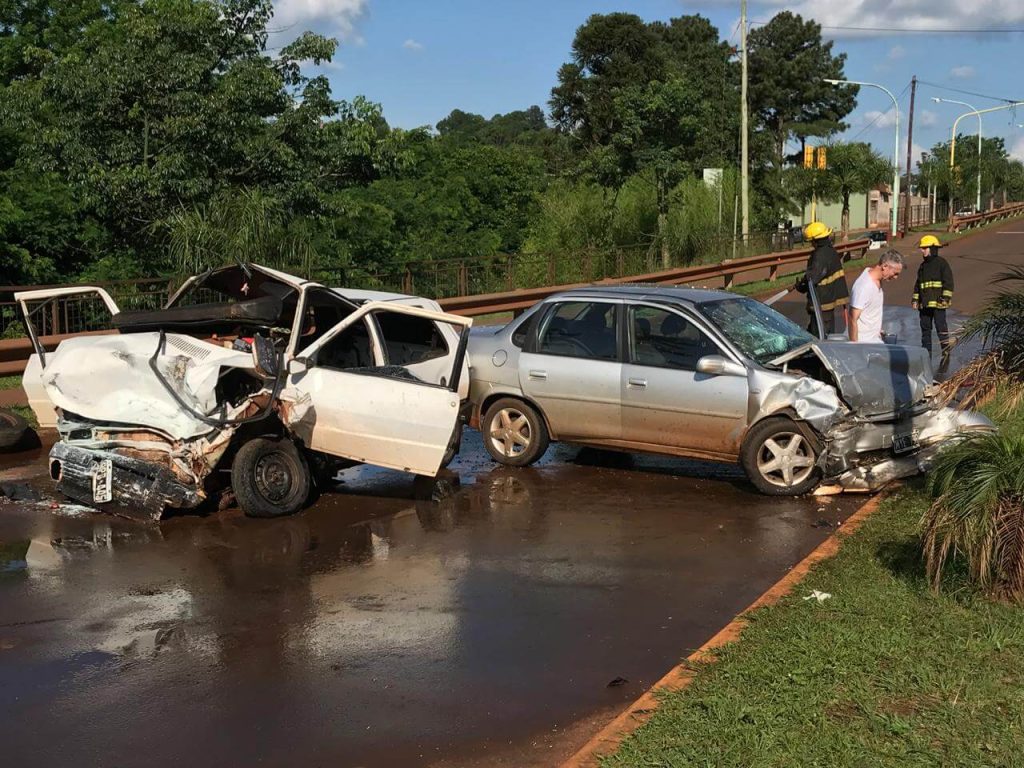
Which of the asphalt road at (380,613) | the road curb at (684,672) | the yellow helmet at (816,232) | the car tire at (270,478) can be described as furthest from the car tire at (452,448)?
the yellow helmet at (816,232)

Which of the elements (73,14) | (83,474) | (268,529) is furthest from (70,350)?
(73,14)

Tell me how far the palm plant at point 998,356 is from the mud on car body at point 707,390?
0.85 m

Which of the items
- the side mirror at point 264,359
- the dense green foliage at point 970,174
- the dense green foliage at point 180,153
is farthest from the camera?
the dense green foliage at point 970,174

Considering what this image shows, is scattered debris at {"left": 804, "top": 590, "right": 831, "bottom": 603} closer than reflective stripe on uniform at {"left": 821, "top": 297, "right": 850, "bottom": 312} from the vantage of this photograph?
Yes

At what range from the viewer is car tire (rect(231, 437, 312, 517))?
8242mm

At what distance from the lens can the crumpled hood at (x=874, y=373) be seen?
8.71 meters

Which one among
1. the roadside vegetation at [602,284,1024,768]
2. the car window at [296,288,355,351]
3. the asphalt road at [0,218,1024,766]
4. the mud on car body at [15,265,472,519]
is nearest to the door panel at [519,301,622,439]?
the asphalt road at [0,218,1024,766]

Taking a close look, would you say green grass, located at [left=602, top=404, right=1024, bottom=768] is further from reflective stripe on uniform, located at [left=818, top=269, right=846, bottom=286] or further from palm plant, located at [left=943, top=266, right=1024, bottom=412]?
reflective stripe on uniform, located at [left=818, top=269, right=846, bottom=286]

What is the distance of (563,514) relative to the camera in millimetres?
8453

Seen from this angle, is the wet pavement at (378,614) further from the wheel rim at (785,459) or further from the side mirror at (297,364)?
the side mirror at (297,364)

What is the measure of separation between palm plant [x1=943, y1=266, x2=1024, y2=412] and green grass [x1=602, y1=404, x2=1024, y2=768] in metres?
0.85

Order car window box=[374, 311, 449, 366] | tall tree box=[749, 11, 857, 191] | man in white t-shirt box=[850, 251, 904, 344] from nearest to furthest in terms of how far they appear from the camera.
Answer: car window box=[374, 311, 449, 366], man in white t-shirt box=[850, 251, 904, 344], tall tree box=[749, 11, 857, 191]

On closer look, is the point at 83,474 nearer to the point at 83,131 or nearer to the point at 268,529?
the point at 268,529

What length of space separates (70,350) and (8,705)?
4.21m
